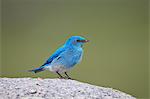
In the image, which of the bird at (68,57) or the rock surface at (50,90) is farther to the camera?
the bird at (68,57)

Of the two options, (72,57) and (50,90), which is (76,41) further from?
(50,90)

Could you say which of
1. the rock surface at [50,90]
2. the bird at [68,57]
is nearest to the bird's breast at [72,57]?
the bird at [68,57]

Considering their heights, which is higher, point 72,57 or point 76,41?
point 76,41

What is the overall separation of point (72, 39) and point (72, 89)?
27.2 inches

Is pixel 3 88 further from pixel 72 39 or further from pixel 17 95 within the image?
pixel 72 39

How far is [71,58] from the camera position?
4.69m

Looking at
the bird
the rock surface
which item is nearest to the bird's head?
the bird

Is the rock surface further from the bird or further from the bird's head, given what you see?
the bird's head

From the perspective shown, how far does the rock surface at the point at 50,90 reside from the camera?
4.02 meters

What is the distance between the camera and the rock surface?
13.2 ft

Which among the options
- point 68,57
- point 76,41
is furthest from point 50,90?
point 76,41

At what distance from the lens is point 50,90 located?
4125 millimetres

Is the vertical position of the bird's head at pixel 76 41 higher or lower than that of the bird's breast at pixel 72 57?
higher

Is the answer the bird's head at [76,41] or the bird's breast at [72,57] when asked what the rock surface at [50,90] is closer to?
the bird's breast at [72,57]
